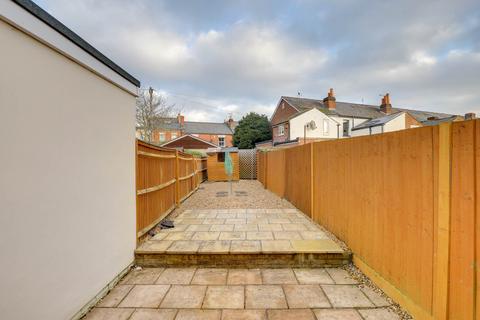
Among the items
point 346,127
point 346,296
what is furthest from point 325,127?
point 346,296

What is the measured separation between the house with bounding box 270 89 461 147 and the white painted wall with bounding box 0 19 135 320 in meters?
17.2

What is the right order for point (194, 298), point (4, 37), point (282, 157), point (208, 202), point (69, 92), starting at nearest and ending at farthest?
point (4, 37), point (69, 92), point (194, 298), point (208, 202), point (282, 157)

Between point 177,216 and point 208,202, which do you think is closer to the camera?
point 177,216

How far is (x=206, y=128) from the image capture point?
43406mm

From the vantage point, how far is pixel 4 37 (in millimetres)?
1470

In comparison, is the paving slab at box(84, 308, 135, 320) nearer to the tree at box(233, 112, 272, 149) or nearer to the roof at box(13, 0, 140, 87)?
the roof at box(13, 0, 140, 87)

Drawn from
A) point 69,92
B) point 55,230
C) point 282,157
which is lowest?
point 55,230

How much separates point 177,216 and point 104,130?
3.23 metres

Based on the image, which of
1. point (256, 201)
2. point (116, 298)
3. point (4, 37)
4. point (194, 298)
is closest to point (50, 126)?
point (4, 37)

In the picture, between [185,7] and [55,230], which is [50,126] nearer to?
[55,230]

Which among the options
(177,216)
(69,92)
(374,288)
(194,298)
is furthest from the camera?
(177,216)

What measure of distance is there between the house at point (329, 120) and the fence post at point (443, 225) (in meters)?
17.1

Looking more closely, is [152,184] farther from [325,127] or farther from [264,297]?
[325,127]

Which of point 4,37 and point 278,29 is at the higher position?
point 278,29
